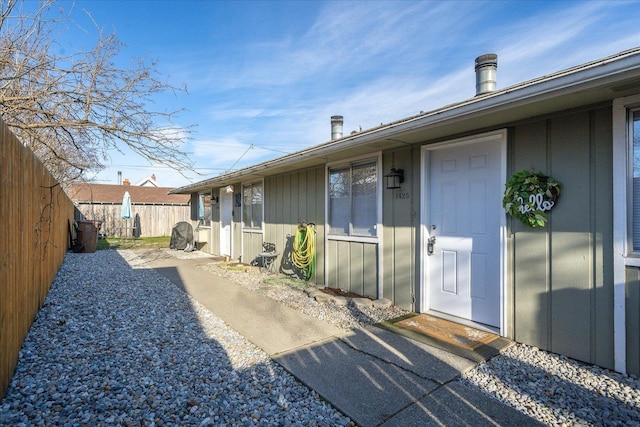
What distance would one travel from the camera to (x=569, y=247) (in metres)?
2.91

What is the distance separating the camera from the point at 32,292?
137 inches

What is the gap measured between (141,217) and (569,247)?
815 inches

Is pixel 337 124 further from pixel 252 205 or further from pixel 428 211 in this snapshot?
pixel 428 211

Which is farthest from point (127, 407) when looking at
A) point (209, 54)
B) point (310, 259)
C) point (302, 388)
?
point (209, 54)

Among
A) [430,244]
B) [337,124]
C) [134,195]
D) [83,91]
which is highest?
[337,124]

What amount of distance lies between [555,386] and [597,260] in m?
1.11

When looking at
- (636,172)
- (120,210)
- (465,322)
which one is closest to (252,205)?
(465,322)

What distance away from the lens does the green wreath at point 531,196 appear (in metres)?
3.00

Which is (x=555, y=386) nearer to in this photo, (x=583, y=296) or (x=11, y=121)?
(x=583, y=296)

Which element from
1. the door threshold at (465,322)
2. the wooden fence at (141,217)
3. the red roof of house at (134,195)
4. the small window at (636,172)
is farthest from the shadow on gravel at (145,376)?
the red roof of house at (134,195)

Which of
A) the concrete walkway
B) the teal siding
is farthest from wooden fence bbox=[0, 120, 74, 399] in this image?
the teal siding

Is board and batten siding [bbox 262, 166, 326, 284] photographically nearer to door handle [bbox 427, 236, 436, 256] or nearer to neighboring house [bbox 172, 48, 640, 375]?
neighboring house [bbox 172, 48, 640, 375]

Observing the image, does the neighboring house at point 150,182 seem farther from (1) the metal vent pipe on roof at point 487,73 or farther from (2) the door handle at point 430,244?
(1) the metal vent pipe on roof at point 487,73

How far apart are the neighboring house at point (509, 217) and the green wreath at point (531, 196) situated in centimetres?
8
